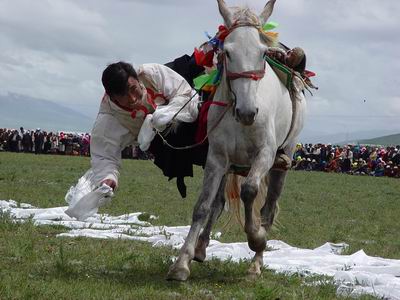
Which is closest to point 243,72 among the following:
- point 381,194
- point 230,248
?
point 230,248

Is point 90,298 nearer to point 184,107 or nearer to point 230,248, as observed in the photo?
point 184,107

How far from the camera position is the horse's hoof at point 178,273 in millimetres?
6000

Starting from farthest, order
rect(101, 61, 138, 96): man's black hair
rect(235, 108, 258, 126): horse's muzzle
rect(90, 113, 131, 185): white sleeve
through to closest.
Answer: rect(90, 113, 131, 185): white sleeve < rect(101, 61, 138, 96): man's black hair < rect(235, 108, 258, 126): horse's muzzle

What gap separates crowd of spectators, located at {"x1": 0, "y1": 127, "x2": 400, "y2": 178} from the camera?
39.0 metres

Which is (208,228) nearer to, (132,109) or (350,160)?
(132,109)

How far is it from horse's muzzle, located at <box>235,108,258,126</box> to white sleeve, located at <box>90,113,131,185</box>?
6.78 ft

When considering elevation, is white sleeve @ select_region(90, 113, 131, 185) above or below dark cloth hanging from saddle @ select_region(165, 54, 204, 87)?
below

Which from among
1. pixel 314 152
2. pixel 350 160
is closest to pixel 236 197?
pixel 350 160

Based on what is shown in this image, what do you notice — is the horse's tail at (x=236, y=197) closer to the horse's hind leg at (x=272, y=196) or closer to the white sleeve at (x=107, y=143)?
the horse's hind leg at (x=272, y=196)

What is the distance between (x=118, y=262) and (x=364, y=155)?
35127mm

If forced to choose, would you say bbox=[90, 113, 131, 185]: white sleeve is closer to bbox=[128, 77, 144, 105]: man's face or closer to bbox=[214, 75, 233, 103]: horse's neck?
bbox=[128, 77, 144, 105]: man's face

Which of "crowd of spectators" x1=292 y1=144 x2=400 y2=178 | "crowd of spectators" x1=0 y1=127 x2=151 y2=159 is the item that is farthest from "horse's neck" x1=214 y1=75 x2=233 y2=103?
"crowd of spectators" x1=0 y1=127 x2=151 y2=159

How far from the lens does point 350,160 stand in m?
39.9

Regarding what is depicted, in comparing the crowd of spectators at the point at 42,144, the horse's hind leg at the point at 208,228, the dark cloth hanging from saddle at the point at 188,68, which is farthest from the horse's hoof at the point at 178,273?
the crowd of spectators at the point at 42,144
